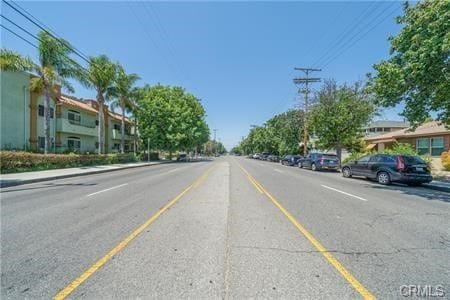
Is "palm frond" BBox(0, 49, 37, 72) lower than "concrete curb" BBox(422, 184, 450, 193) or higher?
higher

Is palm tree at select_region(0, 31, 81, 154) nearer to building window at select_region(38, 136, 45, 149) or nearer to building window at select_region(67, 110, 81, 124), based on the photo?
building window at select_region(38, 136, 45, 149)

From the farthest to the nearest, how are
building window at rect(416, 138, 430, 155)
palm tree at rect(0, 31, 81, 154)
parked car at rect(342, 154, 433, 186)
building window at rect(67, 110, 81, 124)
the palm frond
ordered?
building window at rect(67, 110, 81, 124), building window at rect(416, 138, 430, 155), palm tree at rect(0, 31, 81, 154), the palm frond, parked car at rect(342, 154, 433, 186)

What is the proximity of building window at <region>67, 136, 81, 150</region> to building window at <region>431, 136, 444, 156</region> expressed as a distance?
1687 inches

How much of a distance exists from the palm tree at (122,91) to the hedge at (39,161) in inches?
455

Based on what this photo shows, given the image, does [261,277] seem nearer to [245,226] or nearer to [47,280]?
[245,226]

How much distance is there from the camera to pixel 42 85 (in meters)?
23.7

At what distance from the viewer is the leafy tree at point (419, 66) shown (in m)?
10.1

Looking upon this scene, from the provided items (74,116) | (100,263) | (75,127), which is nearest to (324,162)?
(100,263)

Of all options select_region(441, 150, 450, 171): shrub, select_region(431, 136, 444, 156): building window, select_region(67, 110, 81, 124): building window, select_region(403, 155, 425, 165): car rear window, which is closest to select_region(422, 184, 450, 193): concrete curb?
select_region(403, 155, 425, 165): car rear window

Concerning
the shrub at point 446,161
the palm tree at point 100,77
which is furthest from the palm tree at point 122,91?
the shrub at point 446,161

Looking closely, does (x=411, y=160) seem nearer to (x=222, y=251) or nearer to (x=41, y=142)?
(x=222, y=251)

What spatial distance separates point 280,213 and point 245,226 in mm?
1629

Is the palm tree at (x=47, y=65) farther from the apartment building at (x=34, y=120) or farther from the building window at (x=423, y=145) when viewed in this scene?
the building window at (x=423, y=145)

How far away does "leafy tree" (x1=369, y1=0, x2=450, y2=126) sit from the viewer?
10.1m
